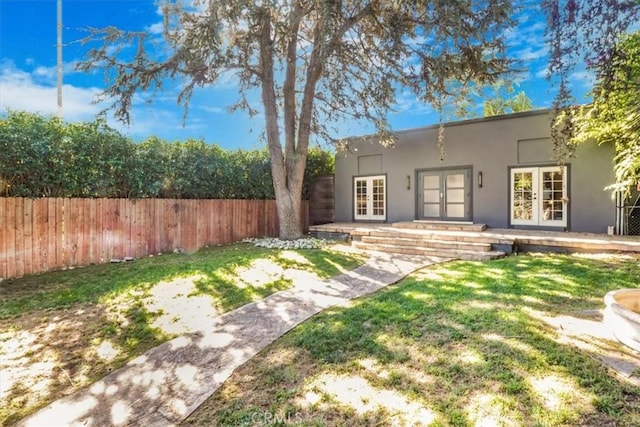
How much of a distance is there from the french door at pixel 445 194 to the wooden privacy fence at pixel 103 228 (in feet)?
18.6

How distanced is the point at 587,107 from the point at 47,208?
11324mm

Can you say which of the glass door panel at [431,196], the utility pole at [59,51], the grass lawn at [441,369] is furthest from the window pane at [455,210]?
the utility pole at [59,51]

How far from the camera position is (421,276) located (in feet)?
18.2

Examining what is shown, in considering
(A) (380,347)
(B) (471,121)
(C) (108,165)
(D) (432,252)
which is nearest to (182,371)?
(A) (380,347)

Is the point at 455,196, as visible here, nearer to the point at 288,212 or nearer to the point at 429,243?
the point at 429,243

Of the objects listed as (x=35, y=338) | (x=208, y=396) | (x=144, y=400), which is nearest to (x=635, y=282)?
(x=208, y=396)

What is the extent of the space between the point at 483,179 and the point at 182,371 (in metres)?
9.40

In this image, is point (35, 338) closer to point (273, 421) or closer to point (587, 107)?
point (273, 421)

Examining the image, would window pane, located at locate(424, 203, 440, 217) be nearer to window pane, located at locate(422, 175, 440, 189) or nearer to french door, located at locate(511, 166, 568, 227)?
window pane, located at locate(422, 175, 440, 189)

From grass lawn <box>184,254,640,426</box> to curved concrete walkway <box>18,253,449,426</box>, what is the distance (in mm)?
177

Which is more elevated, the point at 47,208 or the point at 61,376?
the point at 47,208

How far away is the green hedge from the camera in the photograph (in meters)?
5.98

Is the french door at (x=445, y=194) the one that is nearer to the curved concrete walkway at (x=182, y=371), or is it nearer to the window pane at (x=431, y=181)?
the window pane at (x=431, y=181)

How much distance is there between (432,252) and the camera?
24.4 feet
